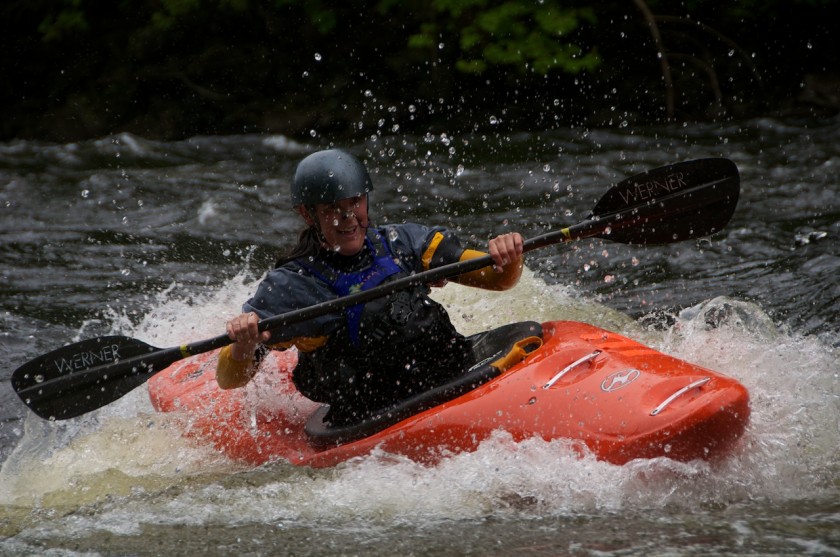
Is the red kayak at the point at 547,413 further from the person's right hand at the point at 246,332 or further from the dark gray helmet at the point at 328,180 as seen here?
the dark gray helmet at the point at 328,180

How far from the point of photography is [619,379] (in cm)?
329

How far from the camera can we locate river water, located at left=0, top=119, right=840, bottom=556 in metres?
3.05

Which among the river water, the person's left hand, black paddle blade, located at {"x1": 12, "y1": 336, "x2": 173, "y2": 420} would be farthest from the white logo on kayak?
black paddle blade, located at {"x1": 12, "y1": 336, "x2": 173, "y2": 420}

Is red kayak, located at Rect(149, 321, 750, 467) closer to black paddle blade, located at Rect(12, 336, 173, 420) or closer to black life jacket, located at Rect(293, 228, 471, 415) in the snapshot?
black life jacket, located at Rect(293, 228, 471, 415)

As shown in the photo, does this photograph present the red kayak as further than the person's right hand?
No

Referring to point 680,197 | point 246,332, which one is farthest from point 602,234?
Answer: point 246,332

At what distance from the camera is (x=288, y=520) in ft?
10.5

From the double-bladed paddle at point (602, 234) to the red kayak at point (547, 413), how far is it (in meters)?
0.41

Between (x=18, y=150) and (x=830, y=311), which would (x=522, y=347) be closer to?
(x=830, y=311)

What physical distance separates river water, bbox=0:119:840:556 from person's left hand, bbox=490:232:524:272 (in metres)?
0.61

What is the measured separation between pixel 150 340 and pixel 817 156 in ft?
18.5

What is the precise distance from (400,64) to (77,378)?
8.00 metres

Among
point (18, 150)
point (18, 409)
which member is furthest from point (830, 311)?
point (18, 150)

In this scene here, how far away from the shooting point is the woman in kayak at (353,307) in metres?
3.51
